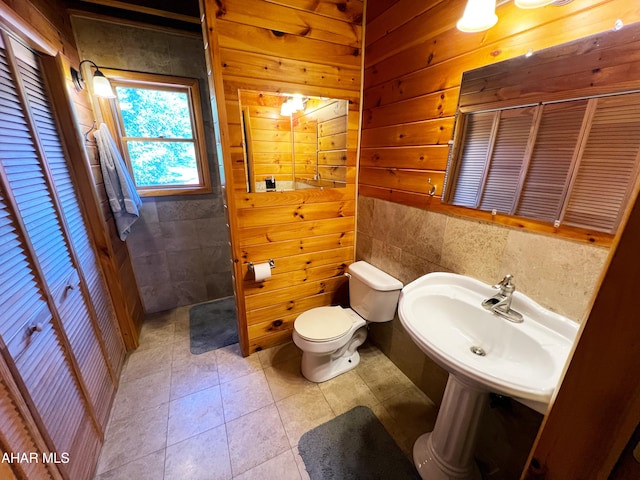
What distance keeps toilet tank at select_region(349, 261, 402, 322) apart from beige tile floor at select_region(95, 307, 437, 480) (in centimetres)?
46

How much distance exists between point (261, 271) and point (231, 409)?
2.78ft

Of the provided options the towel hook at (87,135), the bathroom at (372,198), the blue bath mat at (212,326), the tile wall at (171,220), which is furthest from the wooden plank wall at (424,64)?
the towel hook at (87,135)

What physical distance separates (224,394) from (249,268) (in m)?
0.82

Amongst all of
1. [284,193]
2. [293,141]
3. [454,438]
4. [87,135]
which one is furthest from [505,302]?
[87,135]

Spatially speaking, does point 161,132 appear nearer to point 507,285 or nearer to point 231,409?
point 231,409

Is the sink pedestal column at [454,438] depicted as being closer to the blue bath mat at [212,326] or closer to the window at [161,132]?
the blue bath mat at [212,326]

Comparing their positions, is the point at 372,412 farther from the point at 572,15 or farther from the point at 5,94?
the point at 5,94

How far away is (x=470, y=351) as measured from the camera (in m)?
1.05

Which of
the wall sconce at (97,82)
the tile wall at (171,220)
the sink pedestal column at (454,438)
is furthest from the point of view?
the tile wall at (171,220)

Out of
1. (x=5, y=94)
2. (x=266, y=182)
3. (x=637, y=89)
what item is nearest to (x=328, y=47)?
(x=266, y=182)

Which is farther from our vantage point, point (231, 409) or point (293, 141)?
point (293, 141)

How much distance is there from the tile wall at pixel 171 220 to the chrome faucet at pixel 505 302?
2289 mm

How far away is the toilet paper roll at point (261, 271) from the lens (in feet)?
5.60

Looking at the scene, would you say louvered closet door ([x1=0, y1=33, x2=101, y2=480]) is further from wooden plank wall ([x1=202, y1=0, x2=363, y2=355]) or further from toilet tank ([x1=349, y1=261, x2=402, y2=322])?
toilet tank ([x1=349, y1=261, x2=402, y2=322])
